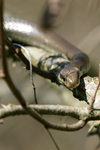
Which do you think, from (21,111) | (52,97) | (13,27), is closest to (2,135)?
(52,97)

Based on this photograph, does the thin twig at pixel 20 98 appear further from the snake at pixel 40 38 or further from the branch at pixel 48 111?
the snake at pixel 40 38

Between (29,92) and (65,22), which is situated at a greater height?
(65,22)

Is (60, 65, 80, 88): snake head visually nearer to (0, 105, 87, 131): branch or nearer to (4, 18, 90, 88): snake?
(4, 18, 90, 88): snake

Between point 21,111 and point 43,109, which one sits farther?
point 43,109

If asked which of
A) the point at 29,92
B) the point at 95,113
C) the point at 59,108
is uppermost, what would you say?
the point at 59,108

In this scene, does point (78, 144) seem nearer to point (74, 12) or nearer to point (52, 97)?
point (52, 97)

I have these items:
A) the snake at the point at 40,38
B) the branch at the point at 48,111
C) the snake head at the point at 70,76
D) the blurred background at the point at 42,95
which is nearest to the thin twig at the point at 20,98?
the branch at the point at 48,111

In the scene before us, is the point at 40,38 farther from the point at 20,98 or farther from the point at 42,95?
the point at 20,98
